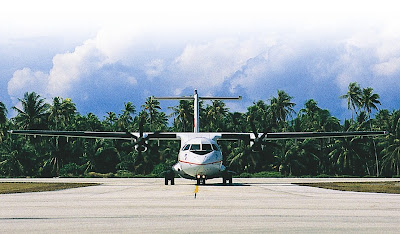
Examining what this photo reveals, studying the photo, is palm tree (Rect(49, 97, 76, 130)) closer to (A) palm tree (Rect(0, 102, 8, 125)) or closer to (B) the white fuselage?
(A) palm tree (Rect(0, 102, 8, 125))

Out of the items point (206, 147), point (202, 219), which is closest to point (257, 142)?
point (206, 147)

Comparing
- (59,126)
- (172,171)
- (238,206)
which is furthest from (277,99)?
(238,206)

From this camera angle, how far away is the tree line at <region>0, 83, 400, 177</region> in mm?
68625

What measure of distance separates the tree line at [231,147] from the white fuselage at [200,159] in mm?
31924

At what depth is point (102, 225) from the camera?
33.9 ft

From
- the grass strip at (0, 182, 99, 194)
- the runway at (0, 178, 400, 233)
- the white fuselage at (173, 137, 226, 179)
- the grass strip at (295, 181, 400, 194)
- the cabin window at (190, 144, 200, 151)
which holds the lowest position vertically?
the grass strip at (0, 182, 99, 194)

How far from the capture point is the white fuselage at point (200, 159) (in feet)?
94.8

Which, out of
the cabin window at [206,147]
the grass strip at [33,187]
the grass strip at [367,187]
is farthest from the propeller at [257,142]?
the grass strip at [33,187]

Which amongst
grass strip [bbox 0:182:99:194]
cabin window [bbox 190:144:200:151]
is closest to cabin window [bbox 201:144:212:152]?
cabin window [bbox 190:144:200:151]

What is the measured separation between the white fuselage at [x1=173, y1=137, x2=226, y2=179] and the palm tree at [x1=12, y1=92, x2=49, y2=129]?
180ft

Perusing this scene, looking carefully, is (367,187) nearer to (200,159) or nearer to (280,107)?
(200,159)

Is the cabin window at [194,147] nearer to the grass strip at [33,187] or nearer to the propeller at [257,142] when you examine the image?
the propeller at [257,142]

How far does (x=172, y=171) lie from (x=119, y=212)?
1961 cm

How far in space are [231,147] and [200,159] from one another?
147ft
